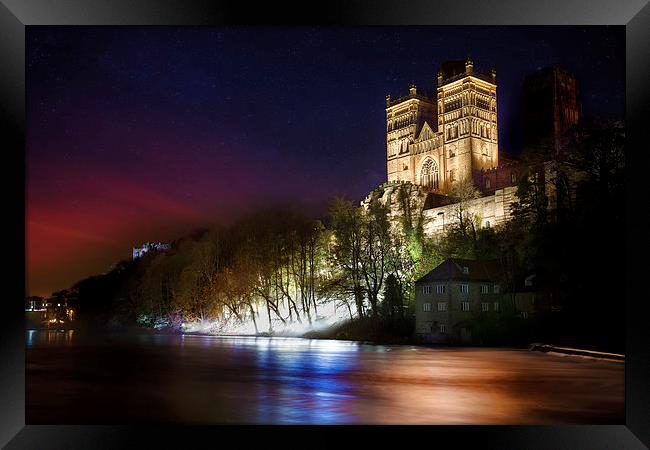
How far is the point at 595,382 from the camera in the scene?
10.9 metres

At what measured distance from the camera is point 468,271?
59.3 feet

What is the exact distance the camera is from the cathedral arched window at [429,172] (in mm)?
37094

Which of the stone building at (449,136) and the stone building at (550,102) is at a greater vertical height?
the stone building at (550,102)

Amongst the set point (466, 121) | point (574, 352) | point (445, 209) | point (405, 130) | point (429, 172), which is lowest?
point (574, 352)

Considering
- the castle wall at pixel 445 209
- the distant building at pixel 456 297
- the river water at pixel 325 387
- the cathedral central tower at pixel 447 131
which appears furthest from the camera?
the cathedral central tower at pixel 447 131

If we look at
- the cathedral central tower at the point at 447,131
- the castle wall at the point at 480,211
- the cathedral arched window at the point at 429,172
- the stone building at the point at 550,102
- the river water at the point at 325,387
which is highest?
the stone building at the point at 550,102

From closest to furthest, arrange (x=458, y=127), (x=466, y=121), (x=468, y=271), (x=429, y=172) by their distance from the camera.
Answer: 1. (x=468, y=271)
2. (x=466, y=121)
3. (x=458, y=127)
4. (x=429, y=172)

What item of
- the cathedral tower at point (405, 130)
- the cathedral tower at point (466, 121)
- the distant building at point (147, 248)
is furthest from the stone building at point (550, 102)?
the distant building at point (147, 248)

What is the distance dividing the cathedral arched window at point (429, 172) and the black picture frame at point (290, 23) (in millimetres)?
29868

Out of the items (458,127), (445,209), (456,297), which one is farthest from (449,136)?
(456,297)

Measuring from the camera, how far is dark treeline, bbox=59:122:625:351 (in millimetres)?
13828

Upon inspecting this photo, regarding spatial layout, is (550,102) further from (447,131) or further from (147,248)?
(147,248)

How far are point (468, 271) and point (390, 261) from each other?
245 centimetres

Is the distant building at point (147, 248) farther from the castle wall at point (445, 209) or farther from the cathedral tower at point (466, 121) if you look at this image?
the cathedral tower at point (466, 121)
